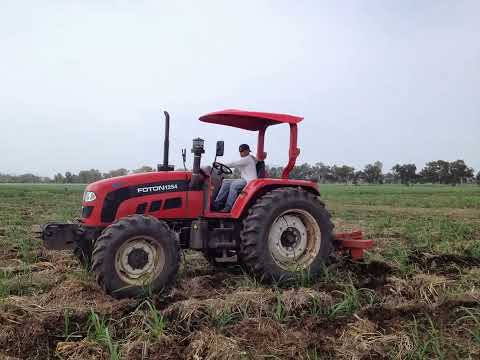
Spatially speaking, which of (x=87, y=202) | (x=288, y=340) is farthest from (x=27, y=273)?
(x=288, y=340)

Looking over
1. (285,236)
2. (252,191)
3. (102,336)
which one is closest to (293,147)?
(252,191)

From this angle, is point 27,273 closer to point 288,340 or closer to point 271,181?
point 271,181

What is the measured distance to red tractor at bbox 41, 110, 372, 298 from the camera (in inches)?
207

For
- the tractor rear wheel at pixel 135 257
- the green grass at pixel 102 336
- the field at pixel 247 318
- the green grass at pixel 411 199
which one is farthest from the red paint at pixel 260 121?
the green grass at pixel 411 199

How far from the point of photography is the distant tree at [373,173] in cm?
13650

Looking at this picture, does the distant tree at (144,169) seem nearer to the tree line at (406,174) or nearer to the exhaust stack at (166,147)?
the exhaust stack at (166,147)

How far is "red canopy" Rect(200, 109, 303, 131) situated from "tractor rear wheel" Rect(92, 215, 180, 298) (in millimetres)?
1723

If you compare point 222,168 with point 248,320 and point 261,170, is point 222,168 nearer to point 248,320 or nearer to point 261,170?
point 261,170

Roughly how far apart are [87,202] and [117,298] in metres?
1.36

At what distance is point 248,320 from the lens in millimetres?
4168

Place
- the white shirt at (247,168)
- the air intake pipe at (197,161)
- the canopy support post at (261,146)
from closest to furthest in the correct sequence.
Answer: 1. the air intake pipe at (197,161)
2. the white shirt at (247,168)
3. the canopy support post at (261,146)

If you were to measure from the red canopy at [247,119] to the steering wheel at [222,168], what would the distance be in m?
0.64

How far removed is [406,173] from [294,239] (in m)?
136

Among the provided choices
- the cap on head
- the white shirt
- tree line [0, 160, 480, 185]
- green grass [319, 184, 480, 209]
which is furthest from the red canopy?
tree line [0, 160, 480, 185]
